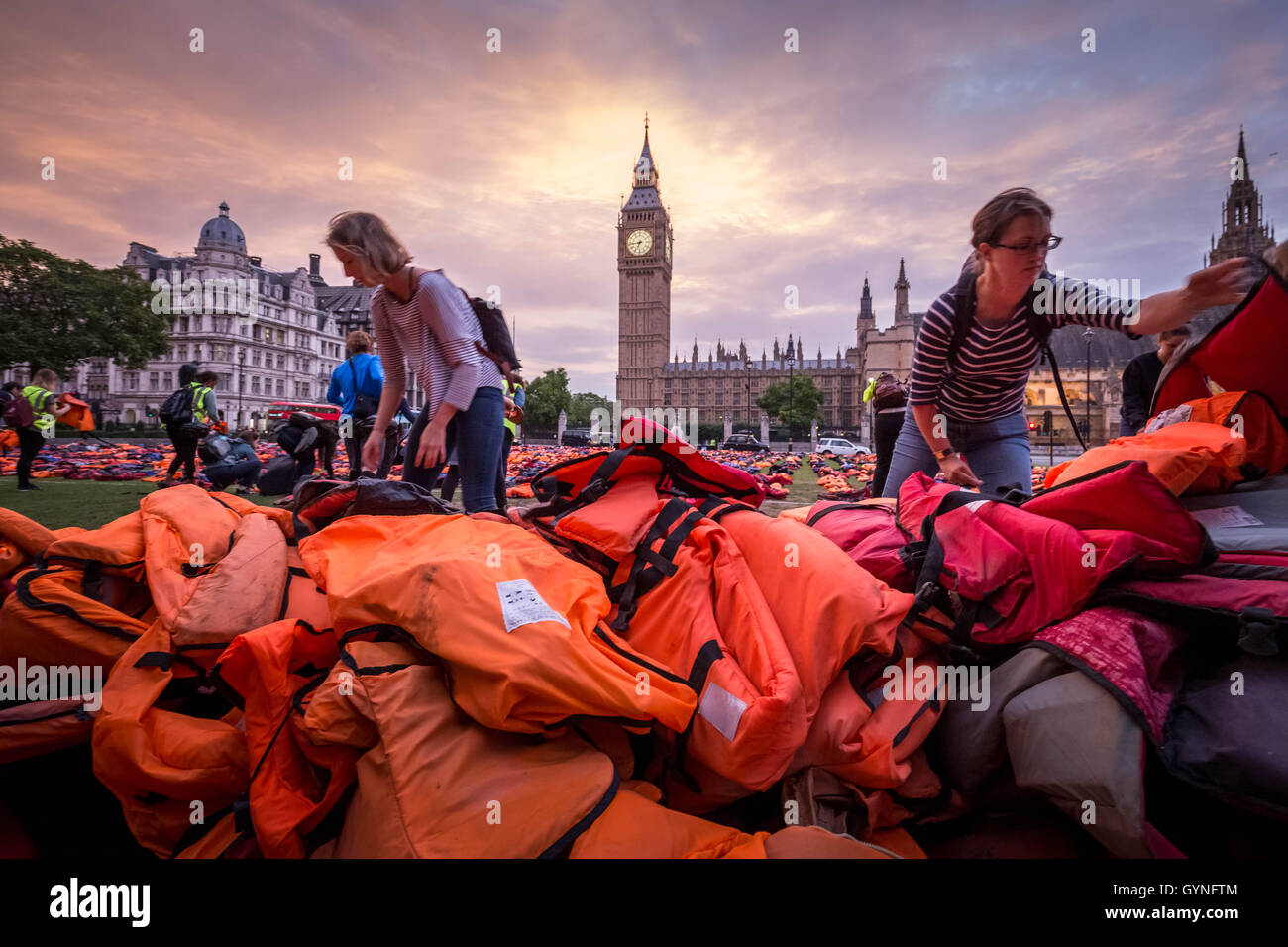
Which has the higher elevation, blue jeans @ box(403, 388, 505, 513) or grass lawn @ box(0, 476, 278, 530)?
blue jeans @ box(403, 388, 505, 513)

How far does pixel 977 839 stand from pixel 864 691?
15.4 inches

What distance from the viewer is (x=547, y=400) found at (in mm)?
73312

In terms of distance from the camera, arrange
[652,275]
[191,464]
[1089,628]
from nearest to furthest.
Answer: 1. [1089,628]
2. [191,464]
3. [652,275]

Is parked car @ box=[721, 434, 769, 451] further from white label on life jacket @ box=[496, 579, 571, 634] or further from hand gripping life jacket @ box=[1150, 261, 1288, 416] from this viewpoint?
white label on life jacket @ box=[496, 579, 571, 634]

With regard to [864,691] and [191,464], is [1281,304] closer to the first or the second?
[864,691]

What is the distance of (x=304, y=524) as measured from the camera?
2.16m

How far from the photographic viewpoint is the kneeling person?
8.13 metres

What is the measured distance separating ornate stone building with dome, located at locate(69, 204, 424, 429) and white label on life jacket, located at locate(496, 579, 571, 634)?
53254mm

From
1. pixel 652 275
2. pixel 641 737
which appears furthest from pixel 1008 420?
pixel 652 275

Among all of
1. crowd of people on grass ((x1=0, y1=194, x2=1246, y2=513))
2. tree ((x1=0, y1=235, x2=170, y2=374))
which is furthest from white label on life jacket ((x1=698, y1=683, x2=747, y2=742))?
tree ((x1=0, y1=235, x2=170, y2=374))

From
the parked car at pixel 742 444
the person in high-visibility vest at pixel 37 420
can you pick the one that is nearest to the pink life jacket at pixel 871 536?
the person in high-visibility vest at pixel 37 420

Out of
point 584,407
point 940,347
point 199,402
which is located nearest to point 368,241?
point 940,347

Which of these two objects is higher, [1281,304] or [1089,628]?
[1281,304]

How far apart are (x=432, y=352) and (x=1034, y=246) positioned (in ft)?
8.43
